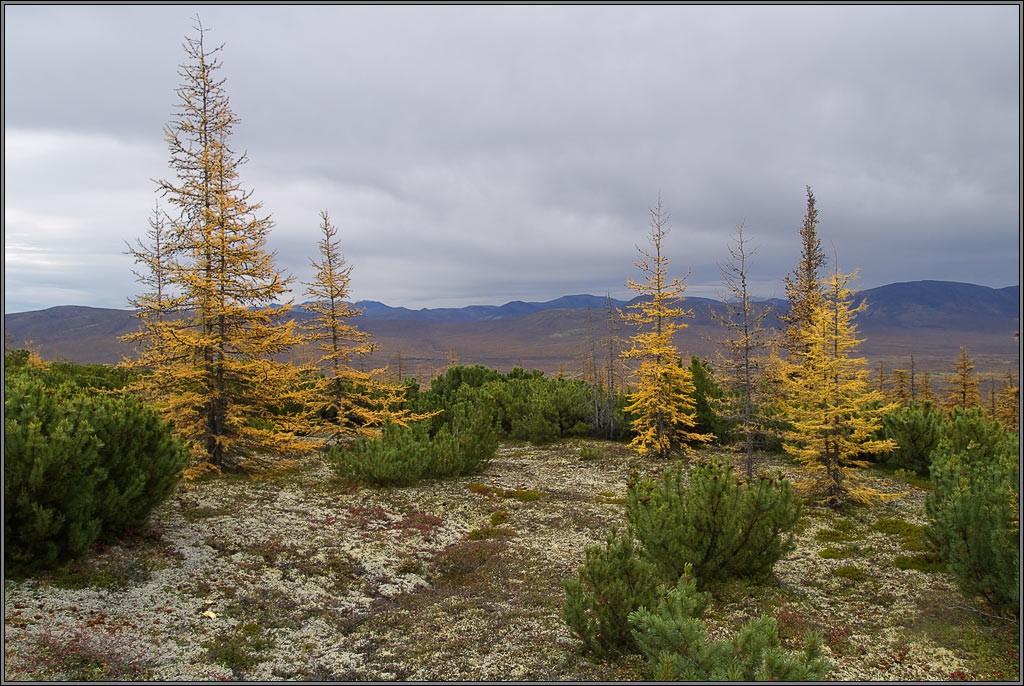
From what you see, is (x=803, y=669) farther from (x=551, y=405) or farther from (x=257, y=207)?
(x=551, y=405)

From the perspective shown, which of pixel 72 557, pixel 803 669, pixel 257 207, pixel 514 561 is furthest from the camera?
pixel 257 207

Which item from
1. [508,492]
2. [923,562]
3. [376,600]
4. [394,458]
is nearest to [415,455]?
[394,458]

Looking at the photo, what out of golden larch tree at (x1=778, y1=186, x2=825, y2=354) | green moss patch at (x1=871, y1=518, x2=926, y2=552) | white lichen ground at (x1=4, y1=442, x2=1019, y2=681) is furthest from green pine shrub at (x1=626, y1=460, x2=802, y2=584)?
golden larch tree at (x1=778, y1=186, x2=825, y2=354)

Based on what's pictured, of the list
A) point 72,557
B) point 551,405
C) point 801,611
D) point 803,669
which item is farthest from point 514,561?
point 551,405

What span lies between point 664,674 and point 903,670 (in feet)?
9.81

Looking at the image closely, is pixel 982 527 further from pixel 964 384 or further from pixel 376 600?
pixel 964 384

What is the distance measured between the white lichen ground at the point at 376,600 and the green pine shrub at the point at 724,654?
1.32m

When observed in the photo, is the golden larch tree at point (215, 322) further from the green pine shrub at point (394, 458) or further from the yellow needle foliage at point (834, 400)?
the yellow needle foliage at point (834, 400)

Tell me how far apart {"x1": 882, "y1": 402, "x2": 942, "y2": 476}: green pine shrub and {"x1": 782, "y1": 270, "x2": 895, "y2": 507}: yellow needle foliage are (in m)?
3.24

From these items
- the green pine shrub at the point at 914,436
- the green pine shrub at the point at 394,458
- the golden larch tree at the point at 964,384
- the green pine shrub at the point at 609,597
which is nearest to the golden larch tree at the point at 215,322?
the green pine shrub at the point at 394,458

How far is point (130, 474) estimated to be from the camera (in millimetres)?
6574

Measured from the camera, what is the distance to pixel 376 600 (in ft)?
22.2

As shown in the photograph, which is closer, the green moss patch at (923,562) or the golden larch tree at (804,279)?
the green moss patch at (923,562)

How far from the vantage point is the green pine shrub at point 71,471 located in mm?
5340
